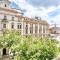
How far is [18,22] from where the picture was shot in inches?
250

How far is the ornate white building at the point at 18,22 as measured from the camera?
5.78 m

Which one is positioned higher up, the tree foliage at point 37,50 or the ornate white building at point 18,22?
the ornate white building at point 18,22

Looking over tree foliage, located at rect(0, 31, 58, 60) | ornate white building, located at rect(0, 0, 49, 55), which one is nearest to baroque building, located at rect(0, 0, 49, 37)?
ornate white building, located at rect(0, 0, 49, 55)

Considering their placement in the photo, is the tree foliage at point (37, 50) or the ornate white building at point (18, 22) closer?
the tree foliage at point (37, 50)

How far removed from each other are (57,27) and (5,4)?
1.94 metres

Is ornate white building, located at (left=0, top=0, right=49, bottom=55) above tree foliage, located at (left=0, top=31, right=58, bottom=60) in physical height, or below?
A: above

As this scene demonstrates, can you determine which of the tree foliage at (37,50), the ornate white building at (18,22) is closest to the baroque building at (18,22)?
the ornate white building at (18,22)

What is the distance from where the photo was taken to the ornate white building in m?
5.78

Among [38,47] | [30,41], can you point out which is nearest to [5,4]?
[30,41]

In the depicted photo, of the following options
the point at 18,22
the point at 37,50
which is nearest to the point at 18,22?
the point at 18,22

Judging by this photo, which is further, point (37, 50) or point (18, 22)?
point (18, 22)

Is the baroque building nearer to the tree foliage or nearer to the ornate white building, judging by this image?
the ornate white building

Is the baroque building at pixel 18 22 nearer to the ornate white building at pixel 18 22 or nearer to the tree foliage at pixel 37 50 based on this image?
the ornate white building at pixel 18 22

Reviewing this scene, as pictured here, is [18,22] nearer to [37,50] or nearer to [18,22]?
[18,22]
